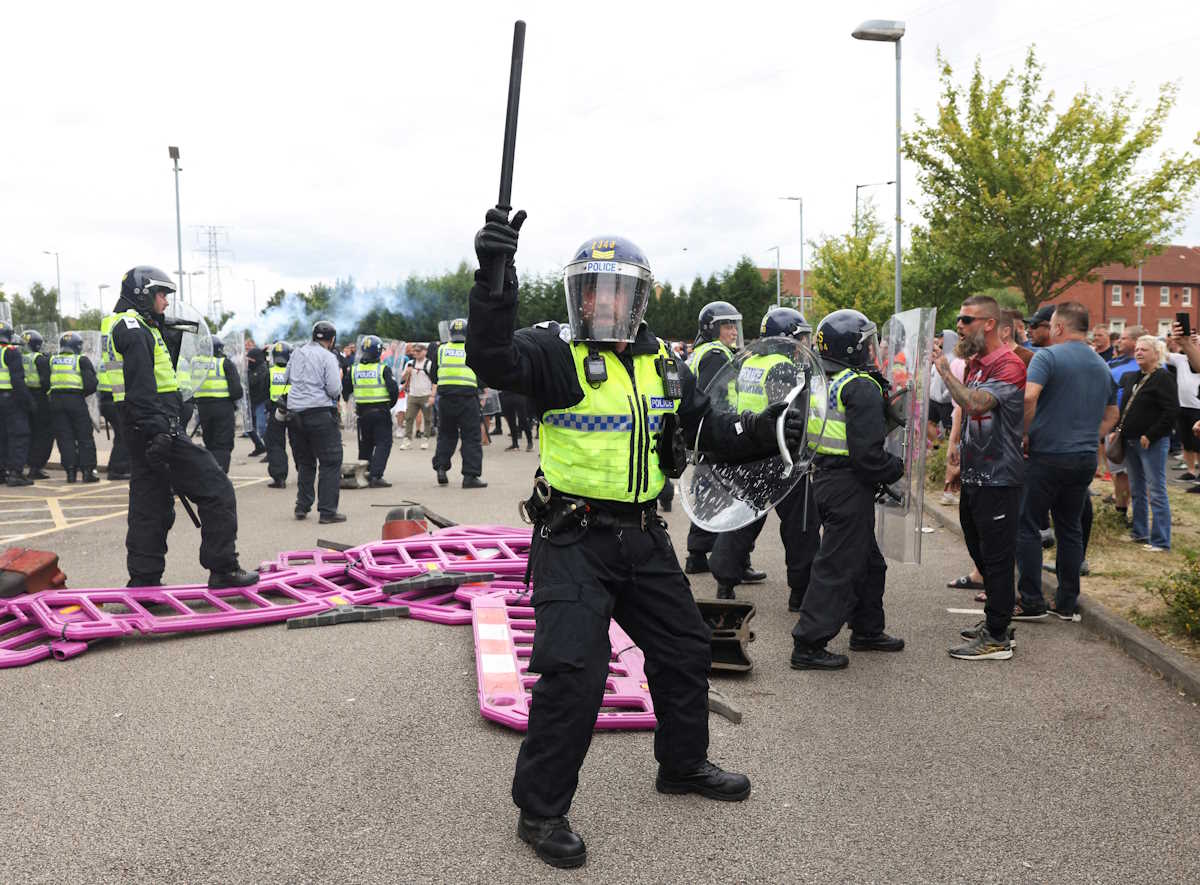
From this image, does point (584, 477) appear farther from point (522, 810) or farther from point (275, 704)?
point (275, 704)

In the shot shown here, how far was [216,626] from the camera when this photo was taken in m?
5.87

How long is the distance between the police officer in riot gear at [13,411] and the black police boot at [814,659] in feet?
41.0

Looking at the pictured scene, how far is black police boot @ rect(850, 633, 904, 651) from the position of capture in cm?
566

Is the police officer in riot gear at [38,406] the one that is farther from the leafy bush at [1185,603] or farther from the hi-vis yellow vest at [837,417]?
the leafy bush at [1185,603]

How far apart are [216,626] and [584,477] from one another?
11.3ft

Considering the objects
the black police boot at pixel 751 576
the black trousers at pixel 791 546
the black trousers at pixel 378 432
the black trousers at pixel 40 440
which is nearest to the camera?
the black trousers at pixel 791 546

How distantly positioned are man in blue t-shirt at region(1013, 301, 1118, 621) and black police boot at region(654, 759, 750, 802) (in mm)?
3269

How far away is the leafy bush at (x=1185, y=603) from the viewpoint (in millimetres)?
5395

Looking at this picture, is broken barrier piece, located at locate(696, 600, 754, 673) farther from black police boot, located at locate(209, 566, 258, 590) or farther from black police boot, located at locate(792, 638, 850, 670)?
black police boot, located at locate(209, 566, 258, 590)

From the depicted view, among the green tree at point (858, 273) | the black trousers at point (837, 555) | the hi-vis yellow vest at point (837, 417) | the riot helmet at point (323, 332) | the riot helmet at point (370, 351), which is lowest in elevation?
the black trousers at point (837, 555)

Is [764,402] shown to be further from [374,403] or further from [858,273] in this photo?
[858,273]

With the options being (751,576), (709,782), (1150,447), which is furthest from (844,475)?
(1150,447)

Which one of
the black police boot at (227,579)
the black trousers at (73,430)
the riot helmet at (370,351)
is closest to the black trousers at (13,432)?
the black trousers at (73,430)

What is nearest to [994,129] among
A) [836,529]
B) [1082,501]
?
[1082,501]
